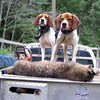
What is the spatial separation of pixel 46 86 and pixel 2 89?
0.50m

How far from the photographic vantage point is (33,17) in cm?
1666

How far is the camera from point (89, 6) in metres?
25.4

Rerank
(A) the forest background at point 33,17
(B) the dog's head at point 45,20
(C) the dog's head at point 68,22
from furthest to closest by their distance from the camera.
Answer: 1. (A) the forest background at point 33,17
2. (B) the dog's head at point 45,20
3. (C) the dog's head at point 68,22

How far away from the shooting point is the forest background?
53.2ft

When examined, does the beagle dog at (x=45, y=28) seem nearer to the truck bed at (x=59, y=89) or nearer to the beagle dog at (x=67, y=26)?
the beagle dog at (x=67, y=26)

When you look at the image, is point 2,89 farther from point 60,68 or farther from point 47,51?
point 47,51

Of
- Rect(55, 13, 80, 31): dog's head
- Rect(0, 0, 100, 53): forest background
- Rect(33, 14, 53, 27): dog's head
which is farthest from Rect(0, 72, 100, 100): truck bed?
Rect(0, 0, 100, 53): forest background

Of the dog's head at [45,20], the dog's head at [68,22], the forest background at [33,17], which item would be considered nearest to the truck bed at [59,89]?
the dog's head at [68,22]

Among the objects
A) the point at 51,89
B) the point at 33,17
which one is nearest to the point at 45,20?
the point at 51,89

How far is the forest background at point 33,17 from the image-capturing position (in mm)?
16219

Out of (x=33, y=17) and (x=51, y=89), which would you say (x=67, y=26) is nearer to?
(x=51, y=89)

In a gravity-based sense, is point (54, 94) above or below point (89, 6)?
below

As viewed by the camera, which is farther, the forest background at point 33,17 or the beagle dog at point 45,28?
the forest background at point 33,17

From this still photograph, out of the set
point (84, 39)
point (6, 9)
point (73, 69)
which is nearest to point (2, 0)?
point (6, 9)
